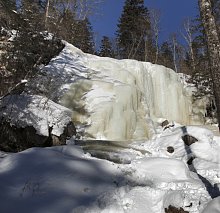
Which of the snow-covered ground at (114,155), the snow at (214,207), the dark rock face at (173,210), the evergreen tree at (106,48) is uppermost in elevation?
the evergreen tree at (106,48)

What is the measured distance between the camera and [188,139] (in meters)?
12.1

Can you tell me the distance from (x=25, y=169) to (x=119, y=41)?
28157 mm

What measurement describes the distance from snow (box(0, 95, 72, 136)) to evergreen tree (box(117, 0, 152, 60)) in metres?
20.8

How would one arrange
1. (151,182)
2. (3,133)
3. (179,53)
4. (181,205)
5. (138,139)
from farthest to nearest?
(179,53)
(138,139)
(3,133)
(151,182)
(181,205)

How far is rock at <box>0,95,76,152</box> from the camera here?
8.70 m

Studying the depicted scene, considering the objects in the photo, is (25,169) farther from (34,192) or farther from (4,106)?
(4,106)

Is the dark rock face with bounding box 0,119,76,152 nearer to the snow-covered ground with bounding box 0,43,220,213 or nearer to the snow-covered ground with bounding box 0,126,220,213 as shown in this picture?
the snow-covered ground with bounding box 0,43,220,213

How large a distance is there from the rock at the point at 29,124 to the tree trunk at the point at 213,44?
16.5 ft

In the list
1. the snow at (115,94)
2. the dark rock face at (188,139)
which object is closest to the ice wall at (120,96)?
the snow at (115,94)

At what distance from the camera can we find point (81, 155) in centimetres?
689

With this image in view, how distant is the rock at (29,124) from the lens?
28.5ft

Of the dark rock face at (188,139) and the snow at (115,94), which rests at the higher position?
the snow at (115,94)

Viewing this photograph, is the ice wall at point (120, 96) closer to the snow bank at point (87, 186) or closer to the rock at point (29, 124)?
the rock at point (29, 124)

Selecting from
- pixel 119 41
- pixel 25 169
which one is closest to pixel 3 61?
pixel 25 169
